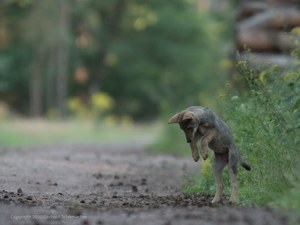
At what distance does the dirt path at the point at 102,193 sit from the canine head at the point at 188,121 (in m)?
0.74

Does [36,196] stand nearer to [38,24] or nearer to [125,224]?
[125,224]

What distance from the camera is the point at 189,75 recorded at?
47.4m

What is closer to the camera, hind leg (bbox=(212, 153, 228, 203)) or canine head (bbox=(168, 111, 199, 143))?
canine head (bbox=(168, 111, 199, 143))

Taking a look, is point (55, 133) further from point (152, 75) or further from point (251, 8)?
point (152, 75)

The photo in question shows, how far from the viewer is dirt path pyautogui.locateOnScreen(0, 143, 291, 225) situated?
6.82 metres

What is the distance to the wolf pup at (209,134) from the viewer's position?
27.1ft

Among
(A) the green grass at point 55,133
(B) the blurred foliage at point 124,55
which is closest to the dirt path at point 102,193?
(A) the green grass at point 55,133

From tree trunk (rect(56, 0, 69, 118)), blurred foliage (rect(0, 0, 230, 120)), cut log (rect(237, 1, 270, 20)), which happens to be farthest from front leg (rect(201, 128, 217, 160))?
blurred foliage (rect(0, 0, 230, 120))

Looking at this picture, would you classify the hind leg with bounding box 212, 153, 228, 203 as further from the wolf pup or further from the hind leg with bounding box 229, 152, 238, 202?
the hind leg with bounding box 229, 152, 238, 202

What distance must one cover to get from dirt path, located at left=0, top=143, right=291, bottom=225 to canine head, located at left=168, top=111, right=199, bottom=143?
74 centimetres

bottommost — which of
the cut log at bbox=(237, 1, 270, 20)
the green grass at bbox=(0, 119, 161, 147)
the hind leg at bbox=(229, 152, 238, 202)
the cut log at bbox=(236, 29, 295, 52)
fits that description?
the hind leg at bbox=(229, 152, 238, 202)

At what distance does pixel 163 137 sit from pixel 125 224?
48.4 ft

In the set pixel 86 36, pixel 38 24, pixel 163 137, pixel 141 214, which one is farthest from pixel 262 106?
pixel 86 36

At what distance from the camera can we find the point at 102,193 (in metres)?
9.91
